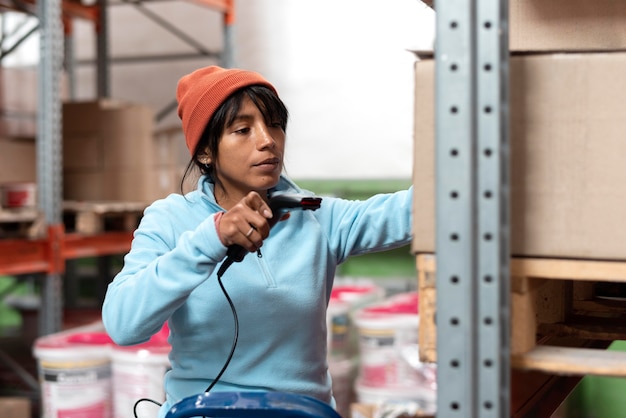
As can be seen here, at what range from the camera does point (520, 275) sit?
4.42ft

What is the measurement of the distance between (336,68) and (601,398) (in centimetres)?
414

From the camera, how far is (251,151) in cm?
205

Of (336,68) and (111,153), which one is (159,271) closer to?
(111,153)

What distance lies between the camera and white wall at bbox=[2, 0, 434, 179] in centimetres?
700

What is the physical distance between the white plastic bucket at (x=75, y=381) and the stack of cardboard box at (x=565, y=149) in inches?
111

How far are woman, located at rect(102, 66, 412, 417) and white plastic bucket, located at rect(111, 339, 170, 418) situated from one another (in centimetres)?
162

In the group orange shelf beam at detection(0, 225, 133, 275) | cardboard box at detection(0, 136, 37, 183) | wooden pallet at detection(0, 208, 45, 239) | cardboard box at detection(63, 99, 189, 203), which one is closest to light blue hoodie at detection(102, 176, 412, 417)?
orange shelf beam at detection(0, 225, 133, 275)

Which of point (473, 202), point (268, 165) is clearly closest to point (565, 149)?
point (473, 202)

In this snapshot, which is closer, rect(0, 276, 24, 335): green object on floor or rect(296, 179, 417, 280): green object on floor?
rect(296, 179, 417, 280): green object on floor

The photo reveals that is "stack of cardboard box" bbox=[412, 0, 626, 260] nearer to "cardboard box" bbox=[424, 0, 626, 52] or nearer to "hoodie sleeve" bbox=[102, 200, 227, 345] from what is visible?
"cardboard box" bbox=[424, 0, 626, 52]

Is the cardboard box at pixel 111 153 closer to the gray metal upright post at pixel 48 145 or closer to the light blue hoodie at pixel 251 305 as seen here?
the gray metal upright post at pixel 48 145

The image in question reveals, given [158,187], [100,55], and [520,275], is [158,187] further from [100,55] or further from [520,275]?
[520,275]

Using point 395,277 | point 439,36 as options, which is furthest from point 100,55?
point 439,36

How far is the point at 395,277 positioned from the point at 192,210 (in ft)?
15.8
